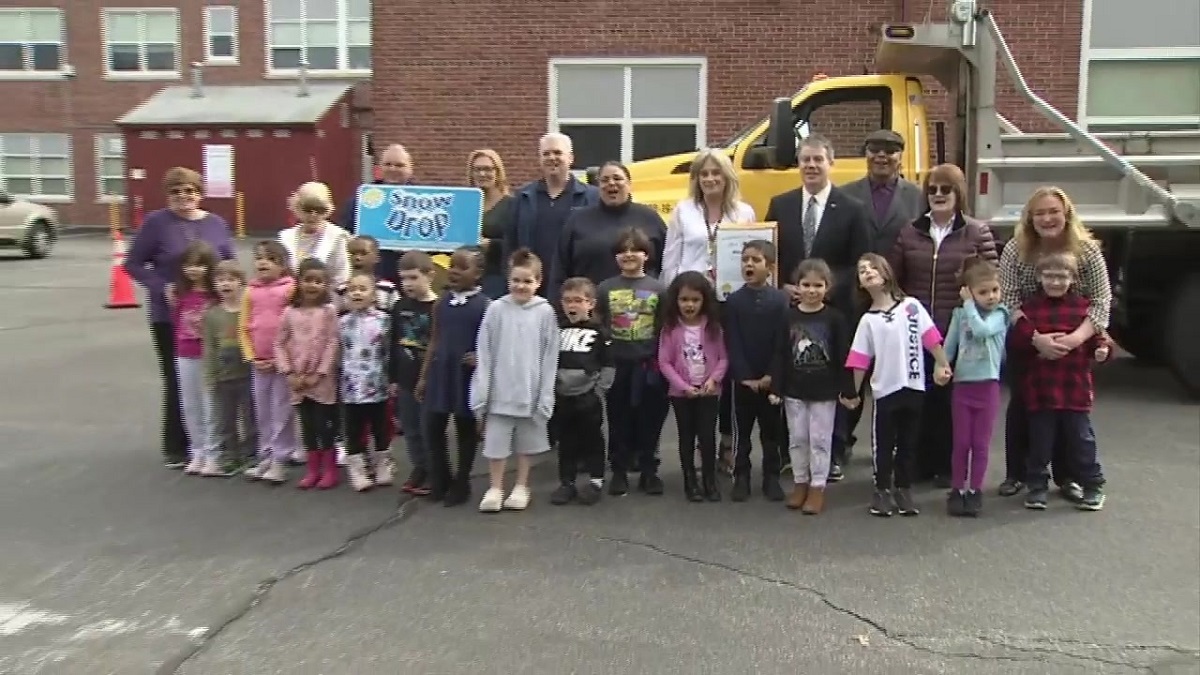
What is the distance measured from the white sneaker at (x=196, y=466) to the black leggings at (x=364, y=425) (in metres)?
1.02

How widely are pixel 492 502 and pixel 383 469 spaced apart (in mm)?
868

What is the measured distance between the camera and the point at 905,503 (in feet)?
16.2

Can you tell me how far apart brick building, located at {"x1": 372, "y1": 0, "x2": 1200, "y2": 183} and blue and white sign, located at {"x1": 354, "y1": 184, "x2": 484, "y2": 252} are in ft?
25.8

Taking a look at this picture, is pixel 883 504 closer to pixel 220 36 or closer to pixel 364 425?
pixel 364 425

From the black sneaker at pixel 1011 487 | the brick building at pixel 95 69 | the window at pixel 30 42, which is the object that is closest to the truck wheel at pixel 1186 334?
the black sneaker at pixel 1011 487

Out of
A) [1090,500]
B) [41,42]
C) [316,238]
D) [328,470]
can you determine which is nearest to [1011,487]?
[1090,500]

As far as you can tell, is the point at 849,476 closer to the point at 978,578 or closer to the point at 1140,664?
the point at 978,578

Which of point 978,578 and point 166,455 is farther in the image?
point 166,455

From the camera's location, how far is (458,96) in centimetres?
1382

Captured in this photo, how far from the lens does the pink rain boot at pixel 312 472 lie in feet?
18.0

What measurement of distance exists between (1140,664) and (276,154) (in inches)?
933

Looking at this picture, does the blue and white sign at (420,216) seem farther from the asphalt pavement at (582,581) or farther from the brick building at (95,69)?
the brick building at (95,69)

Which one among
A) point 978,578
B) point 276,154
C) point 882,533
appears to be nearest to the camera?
point 978,578

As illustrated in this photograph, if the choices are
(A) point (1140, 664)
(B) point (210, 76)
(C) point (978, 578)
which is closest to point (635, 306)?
(C) point (978, 578)
